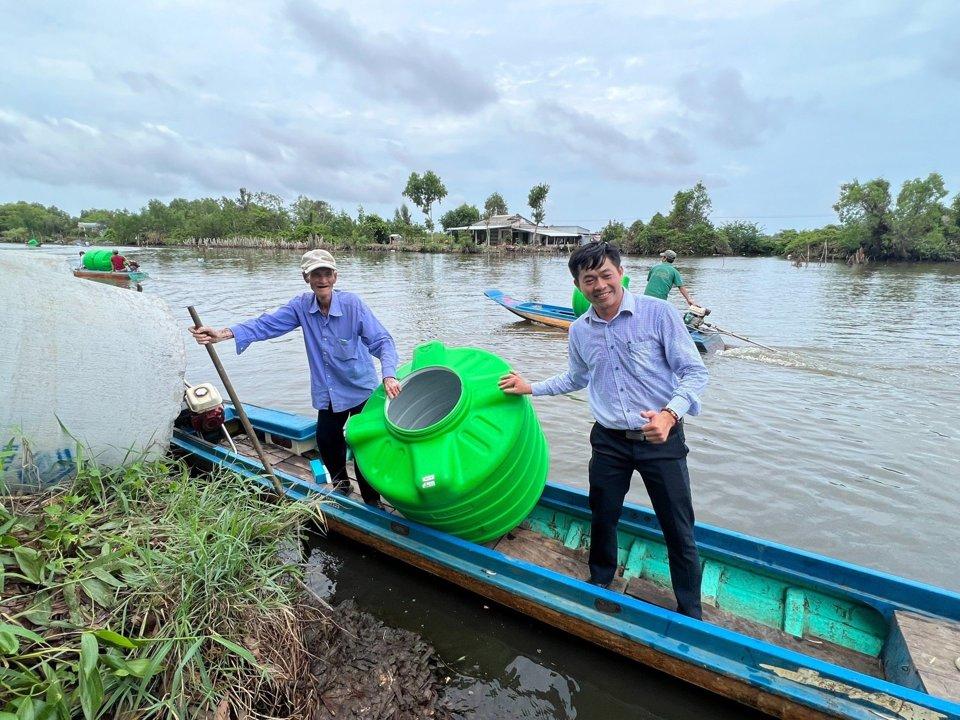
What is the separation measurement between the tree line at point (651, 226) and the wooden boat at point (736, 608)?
53841mm

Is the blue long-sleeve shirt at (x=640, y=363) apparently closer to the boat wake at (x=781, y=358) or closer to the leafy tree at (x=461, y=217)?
the boat wake at (x=781, y=358)

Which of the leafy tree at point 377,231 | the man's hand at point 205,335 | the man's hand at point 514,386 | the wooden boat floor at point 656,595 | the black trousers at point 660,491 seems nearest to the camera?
the black trousers at point 660,491

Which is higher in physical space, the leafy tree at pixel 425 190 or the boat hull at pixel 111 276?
the leafy tree at pixel 425 190

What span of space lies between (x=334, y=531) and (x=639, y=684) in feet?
7.92

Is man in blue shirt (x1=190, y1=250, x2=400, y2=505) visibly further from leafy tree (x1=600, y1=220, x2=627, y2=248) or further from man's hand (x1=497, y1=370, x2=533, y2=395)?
leafy tree (x1=600, y1=220, x2=627, y2=248)

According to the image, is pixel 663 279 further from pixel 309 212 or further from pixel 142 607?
pixel 309 212

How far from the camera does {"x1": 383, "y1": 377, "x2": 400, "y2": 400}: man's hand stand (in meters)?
3.03

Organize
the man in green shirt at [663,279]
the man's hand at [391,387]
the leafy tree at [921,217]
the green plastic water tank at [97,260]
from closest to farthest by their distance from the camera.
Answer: the man's hand at [391,387] < the man in green shirt at [663,279] < the green plastic water tank at [97,260] < the leafy tree at [921,217]

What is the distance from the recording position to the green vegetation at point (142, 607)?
1.66 meters

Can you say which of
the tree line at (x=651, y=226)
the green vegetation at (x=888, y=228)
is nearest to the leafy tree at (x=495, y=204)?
the tree line at (x=651, y=226)

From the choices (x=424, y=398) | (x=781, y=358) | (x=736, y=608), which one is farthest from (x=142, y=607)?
(x=781, y=358)

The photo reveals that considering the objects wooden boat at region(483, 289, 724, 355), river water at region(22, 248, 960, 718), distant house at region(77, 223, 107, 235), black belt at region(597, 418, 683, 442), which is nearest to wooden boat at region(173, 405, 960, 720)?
river water at region(22, 248, 960, 718)

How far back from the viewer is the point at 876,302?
18.3 m

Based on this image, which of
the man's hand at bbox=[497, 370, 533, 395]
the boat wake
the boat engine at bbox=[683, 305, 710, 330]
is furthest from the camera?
the boat engine at bbox=[683, 305, 710, 330]
